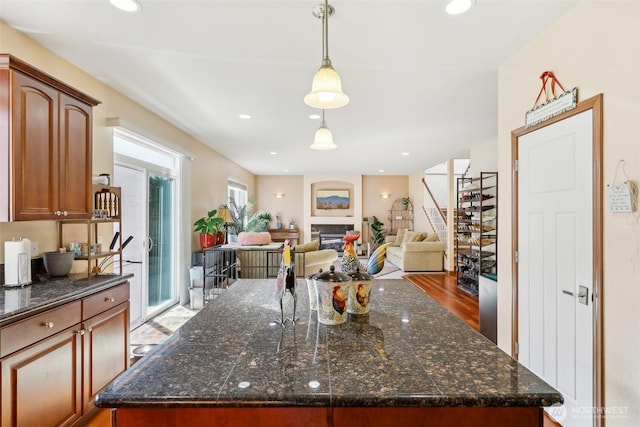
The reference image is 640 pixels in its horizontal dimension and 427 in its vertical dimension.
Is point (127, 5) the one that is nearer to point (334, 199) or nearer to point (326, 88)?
point (326, 88)

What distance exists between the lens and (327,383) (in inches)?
34.6

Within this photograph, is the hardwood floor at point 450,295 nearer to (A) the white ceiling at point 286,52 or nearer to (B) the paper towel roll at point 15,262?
(A) the white ceiling at point 286,52

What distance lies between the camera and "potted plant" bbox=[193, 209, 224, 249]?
16.0ft

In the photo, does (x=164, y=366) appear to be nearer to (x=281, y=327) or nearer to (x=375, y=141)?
(x=281, y=327)

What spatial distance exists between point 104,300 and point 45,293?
37cm

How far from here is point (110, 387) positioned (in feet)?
2.82

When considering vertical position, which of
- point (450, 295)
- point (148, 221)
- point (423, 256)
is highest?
point (148, 221)

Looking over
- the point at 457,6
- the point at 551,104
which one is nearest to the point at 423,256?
the point at 551,104

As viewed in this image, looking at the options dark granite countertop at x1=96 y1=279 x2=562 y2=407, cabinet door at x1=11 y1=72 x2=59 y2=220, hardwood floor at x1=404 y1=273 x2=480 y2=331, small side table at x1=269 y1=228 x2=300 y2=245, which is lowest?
hardwood floor at x1=404 y1=273 x2=480 y2=331

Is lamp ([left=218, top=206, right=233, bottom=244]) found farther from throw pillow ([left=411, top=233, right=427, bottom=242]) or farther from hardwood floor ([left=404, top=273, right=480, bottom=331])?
throw pillow ([left=411, top=233, right=427, bottom=242])

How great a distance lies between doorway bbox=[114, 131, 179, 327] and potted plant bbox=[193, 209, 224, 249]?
1.17ft

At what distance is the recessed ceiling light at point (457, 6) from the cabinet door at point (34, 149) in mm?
2452

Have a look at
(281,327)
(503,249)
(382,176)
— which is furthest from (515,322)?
(382,176)

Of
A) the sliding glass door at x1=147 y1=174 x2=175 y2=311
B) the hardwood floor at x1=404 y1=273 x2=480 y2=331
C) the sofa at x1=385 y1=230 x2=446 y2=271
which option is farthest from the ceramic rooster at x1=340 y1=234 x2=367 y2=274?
the sofa at x1=385 y1=230 x2=446 y2=271
